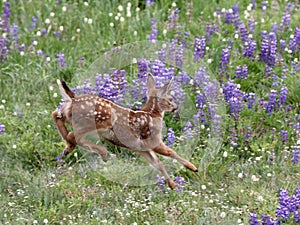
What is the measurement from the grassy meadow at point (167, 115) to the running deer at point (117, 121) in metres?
0.57

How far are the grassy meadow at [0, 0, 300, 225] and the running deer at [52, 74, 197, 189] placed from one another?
1.86ft

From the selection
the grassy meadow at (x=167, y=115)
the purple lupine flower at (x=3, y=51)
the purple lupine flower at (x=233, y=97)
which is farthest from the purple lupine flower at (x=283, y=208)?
the purple lupine flower at (x=3, y=51)

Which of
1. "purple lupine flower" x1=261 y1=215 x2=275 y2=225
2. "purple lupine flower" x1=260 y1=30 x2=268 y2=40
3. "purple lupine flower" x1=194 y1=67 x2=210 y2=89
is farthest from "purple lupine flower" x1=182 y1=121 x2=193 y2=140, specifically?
"purple lupine flower" x1=260 y1=30 x2=268 y2=40

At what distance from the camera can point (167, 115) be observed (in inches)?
313

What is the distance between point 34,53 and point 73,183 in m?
2.44

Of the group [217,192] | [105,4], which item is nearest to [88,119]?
[217,192]

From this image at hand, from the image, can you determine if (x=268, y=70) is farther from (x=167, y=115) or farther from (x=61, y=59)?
(x=61, y=59)

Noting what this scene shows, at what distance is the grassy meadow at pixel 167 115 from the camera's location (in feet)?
22.6

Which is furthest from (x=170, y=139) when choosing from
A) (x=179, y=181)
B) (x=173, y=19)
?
(x=173, y=19)

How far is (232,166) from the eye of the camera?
292 inches

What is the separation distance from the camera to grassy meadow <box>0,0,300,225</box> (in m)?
6.88

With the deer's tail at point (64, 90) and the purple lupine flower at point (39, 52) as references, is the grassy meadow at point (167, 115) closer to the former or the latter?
the purple lupine flower at point (39, 52)

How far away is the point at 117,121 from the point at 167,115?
152 centimetres

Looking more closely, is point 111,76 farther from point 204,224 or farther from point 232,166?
point 204,224
